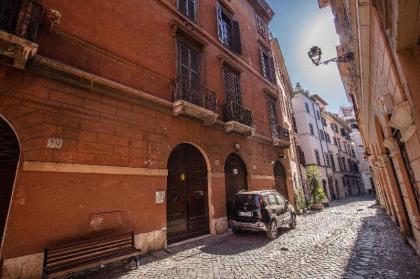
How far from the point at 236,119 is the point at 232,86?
92.7 inches

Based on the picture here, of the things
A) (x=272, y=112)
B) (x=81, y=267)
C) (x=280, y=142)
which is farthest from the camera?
(x=272, y=112)

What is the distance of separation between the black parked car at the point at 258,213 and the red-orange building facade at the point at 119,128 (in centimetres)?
117

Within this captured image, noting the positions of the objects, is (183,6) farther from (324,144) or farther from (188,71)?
(324,144)

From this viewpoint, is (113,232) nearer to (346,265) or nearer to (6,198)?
(6,198)

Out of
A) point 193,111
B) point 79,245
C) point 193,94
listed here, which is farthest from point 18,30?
point 193,94

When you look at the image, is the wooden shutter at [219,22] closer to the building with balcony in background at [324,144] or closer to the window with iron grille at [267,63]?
A: the window with iron grille at [267,63]

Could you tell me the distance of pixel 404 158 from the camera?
5695 millimetres

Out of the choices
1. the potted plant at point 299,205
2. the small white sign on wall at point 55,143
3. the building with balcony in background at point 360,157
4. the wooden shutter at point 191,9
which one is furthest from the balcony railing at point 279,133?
the building with balcony in background at point 360,157

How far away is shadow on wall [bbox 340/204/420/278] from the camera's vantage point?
4.73 m

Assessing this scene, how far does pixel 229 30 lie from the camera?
1421 centimetres

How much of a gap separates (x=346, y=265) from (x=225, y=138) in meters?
7.07

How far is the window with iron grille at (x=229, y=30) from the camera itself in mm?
13415

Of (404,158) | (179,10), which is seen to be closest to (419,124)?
(404,158)

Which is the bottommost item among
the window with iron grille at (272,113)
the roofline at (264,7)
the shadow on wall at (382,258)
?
the shadow on wall at (382,258)
